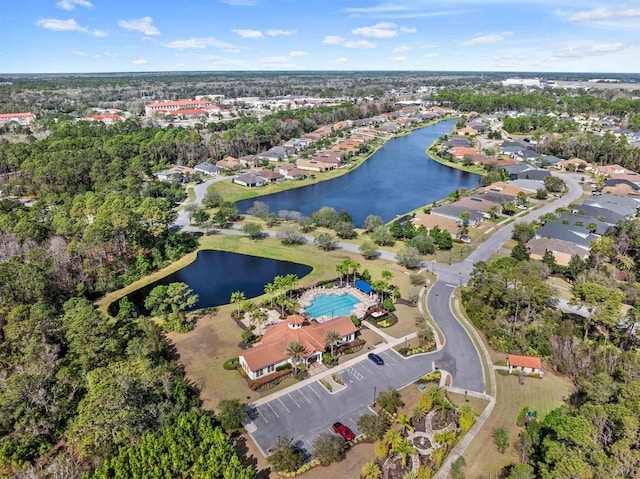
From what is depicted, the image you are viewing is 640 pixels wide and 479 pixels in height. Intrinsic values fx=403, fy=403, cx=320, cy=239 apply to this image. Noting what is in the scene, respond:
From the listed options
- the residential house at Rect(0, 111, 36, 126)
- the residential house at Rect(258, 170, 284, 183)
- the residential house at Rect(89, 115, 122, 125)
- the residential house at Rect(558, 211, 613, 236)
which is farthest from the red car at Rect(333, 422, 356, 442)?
the residential house at Rect(0, 111, 36, 126)

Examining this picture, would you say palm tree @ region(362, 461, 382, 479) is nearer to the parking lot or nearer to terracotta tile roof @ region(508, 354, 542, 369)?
the parking lot

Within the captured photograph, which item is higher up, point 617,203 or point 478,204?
point 617,203

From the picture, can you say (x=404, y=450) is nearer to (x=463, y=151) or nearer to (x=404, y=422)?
(x=404, y=422)

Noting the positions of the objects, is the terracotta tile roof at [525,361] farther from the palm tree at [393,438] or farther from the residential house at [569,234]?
the residential house at [569,234]

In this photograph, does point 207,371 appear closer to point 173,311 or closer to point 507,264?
Answer: point 173,311

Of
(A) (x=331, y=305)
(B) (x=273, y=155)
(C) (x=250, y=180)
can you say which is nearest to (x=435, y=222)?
(A) (x=331, y=305)


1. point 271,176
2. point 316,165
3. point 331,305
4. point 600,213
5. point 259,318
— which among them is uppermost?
point 316,165

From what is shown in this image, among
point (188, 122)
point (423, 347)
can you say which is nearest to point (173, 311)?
point (423, 347)
